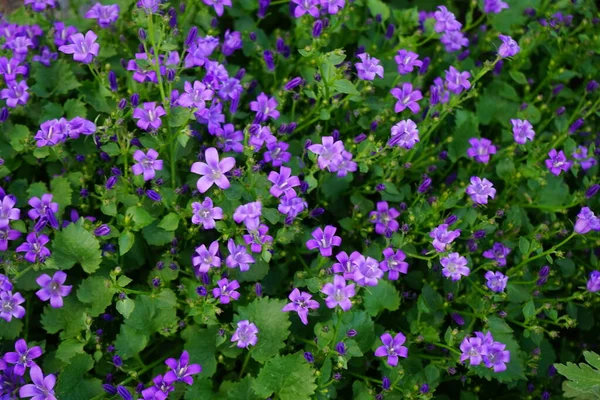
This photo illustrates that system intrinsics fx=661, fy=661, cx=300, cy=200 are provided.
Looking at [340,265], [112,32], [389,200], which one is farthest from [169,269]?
[112,32]

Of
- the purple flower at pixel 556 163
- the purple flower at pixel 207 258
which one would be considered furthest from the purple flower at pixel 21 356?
the purple flower at pixel 556 163

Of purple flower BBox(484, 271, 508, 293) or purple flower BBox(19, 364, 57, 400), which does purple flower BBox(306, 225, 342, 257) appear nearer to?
purple flower BBox(484, 271, 508, 293)

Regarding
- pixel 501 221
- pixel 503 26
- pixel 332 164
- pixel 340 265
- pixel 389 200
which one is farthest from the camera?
pixel 503 26

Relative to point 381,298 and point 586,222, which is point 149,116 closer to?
point 381,298

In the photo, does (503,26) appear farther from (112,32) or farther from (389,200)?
(112,32)

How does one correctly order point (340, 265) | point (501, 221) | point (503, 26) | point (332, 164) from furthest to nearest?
point (503, 26), point (501, 221), point (332, 164), point (340, 265)

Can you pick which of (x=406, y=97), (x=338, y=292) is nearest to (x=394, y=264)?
(x=338, y=292)

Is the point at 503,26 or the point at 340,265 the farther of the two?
the point at 503,26
